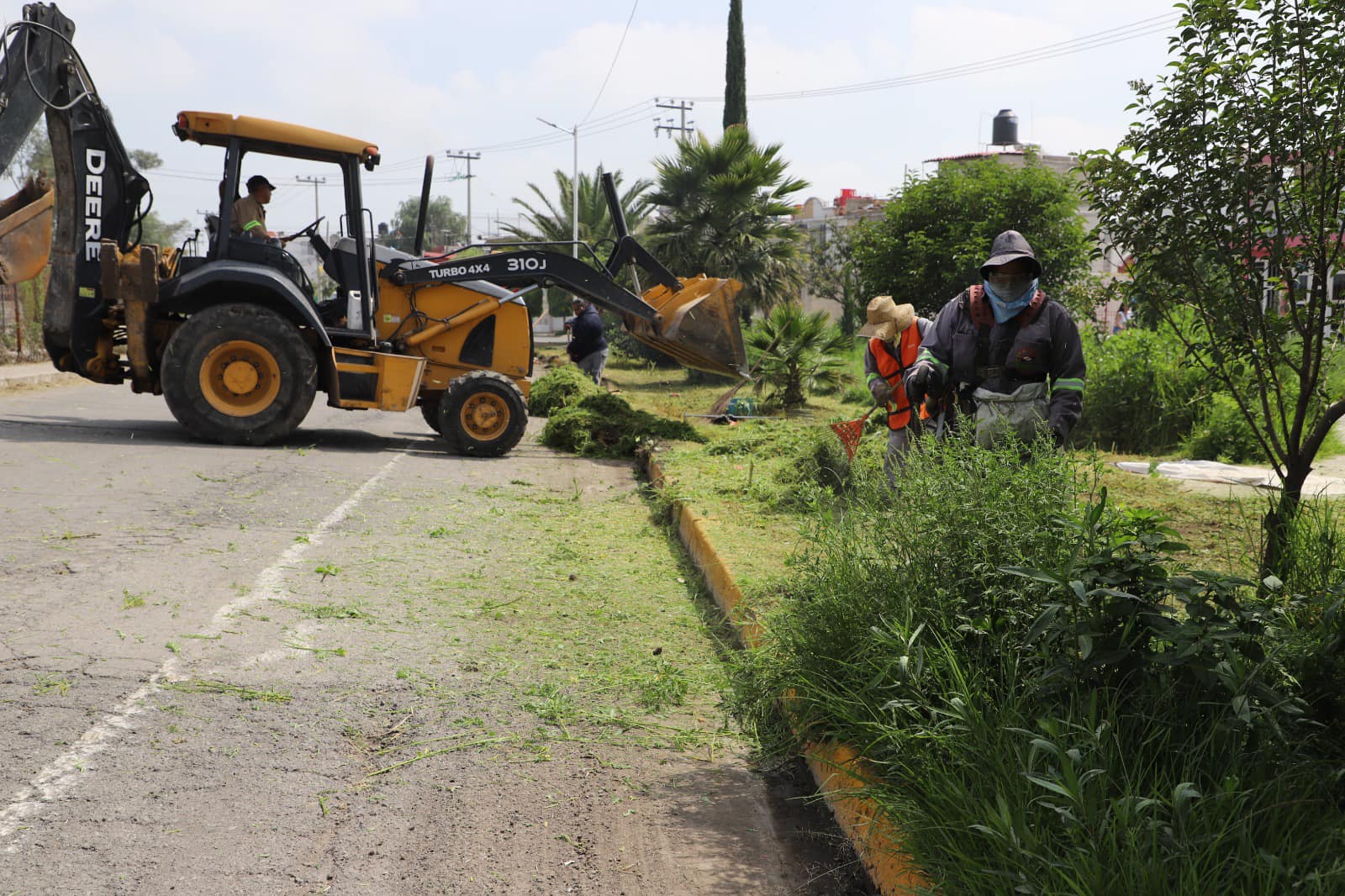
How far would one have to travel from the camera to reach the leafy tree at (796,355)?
18375 mm

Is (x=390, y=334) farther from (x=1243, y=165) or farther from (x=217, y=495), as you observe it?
(x=1243, y=165)

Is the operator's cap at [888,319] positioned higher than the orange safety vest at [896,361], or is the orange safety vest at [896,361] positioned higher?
the operator's cap at [888,319]

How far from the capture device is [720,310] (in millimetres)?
13469

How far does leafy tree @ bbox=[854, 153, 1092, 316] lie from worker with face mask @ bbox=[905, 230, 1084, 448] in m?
10.2

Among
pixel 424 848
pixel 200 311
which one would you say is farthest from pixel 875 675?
pixel 200 311

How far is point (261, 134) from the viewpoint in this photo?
11.6 metres

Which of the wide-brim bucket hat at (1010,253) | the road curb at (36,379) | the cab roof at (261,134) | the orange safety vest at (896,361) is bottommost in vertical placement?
the road curb at (36,379)

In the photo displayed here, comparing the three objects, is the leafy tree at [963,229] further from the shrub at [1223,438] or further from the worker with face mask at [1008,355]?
the worker with face mask at [1008,355]

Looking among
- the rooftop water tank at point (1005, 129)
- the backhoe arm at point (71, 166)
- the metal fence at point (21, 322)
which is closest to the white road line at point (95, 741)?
the backhoe arm at point (71, 166)

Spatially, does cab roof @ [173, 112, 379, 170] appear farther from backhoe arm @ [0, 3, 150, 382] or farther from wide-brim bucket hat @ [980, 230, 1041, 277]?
wide-brim bucket hat @ [980, 230, 1041, 277]

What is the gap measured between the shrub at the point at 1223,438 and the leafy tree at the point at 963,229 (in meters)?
4.05

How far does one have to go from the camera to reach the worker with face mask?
17.6ft

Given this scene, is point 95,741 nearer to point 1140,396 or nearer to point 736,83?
point 1140,396

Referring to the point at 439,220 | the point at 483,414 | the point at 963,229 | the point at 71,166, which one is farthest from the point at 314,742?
the point at 439,220
